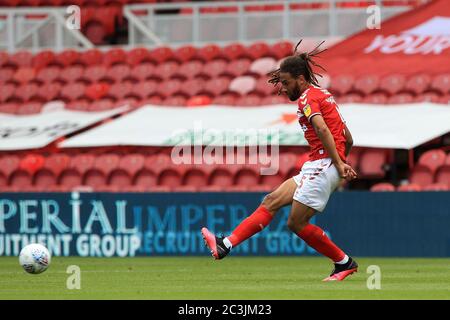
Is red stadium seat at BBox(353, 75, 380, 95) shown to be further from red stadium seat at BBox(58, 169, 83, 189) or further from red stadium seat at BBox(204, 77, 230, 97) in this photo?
red stadium seat at BBox(58, 169, 83, 189)

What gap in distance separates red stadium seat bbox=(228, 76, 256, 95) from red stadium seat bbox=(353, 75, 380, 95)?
5.90 feet

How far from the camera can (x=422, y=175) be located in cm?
1717

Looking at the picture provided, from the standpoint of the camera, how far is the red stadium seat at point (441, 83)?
61.9 feet

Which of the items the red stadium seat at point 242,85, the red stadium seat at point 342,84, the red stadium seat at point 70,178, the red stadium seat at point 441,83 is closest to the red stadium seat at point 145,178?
the red stadium seat at point 70,178

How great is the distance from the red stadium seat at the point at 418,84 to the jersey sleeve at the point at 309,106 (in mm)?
8345

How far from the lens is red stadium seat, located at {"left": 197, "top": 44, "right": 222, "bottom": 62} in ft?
70.2

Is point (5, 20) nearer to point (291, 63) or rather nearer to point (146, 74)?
point (146, 74)

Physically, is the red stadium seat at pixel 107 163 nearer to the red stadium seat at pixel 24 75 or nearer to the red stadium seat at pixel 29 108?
the red stadium seat at pixel 29 108

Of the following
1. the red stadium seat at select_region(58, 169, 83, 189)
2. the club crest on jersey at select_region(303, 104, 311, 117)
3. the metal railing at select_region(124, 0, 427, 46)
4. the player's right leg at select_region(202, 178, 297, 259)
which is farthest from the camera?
the metal railing at select_region(124, 0, 427, 46)

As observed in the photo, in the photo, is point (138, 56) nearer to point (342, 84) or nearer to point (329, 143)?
point (342, 84)

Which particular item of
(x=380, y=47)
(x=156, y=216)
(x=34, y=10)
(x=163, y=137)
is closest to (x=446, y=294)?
(x=156, y=216)

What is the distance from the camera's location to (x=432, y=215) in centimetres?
1589

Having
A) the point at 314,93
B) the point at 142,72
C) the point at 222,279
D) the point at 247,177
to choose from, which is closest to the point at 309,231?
the point at 314,93

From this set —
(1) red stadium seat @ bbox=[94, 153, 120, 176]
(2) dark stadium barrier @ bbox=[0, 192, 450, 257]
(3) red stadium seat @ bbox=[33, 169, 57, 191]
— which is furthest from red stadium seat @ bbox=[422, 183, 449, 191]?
(3) red stadium seat @ bbox=[33, 169, 57, 191]
